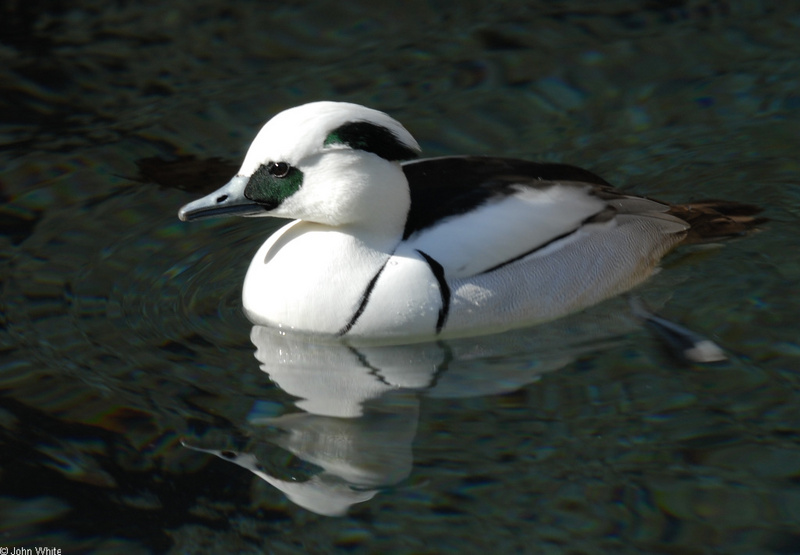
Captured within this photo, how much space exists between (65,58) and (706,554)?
6.61 meters

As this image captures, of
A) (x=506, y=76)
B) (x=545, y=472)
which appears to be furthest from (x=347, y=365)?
(x=506, y=76)

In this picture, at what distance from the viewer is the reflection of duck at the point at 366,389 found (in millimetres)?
4832

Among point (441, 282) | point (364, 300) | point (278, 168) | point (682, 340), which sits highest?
point (278, 168)

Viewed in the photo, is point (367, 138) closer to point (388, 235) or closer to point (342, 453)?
point (388, 235)

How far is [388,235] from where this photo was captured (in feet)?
18.5

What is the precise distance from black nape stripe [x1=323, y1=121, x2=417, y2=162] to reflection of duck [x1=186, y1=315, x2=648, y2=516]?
1.04 m

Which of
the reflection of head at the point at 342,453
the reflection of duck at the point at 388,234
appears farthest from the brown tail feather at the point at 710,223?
the reflection of head at the point at 342,453

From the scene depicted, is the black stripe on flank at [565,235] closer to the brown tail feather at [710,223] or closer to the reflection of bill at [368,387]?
the reflection of bill at [368,387]

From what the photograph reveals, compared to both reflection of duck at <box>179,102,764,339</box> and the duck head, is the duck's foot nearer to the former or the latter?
reflection of duck at <box>179,102,764,339</box>

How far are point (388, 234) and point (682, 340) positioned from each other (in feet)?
5.29

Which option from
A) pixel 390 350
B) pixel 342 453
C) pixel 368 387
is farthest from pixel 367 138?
pixel 342 453

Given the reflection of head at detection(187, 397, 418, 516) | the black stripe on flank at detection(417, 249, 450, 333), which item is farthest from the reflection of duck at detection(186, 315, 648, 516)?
the black stripe on flank at detection(417, 249, 450, 333)

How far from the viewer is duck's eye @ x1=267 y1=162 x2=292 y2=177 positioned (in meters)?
5.49

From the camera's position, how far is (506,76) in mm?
8609
